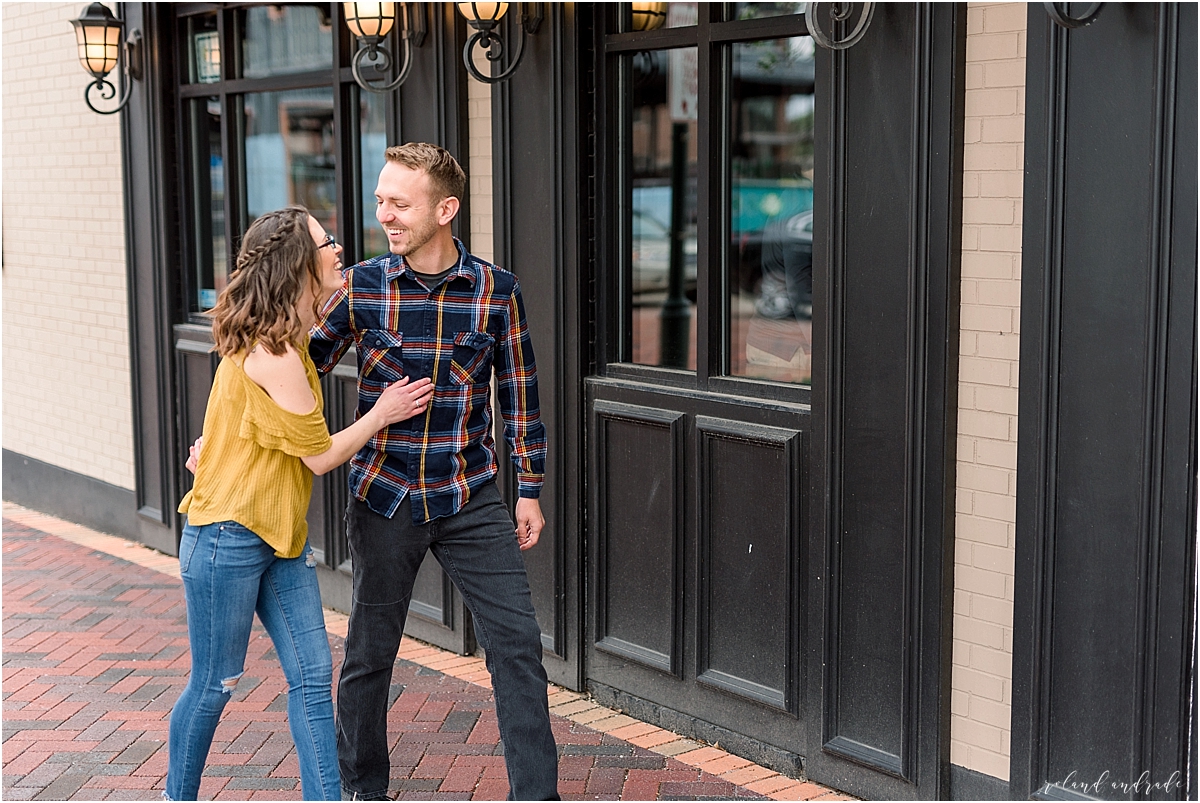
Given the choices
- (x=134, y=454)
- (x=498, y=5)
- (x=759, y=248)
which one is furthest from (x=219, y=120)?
(x=759, y=248)

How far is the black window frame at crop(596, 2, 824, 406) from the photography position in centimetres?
462

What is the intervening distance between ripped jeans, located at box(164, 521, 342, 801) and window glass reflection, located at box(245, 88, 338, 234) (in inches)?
130

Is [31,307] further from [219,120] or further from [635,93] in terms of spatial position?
[635,93]

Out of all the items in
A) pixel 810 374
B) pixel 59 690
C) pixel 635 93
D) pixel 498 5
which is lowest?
pixel 59 690

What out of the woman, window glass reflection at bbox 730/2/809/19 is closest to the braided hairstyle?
the woman

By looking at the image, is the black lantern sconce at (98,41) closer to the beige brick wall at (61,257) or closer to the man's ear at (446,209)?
the beige brick wall at (61,257)

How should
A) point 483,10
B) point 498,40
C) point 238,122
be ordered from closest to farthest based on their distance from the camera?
point 483,10, point 498,40, point 238,122

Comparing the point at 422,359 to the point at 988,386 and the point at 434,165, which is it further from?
the point at 988,386

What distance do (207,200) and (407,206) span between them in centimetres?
434

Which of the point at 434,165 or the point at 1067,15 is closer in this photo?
the point at 1067,15

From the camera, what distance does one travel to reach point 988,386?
12.6ft

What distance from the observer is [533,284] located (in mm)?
5328

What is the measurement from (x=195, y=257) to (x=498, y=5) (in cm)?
348

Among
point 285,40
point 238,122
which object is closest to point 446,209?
point 285,40
